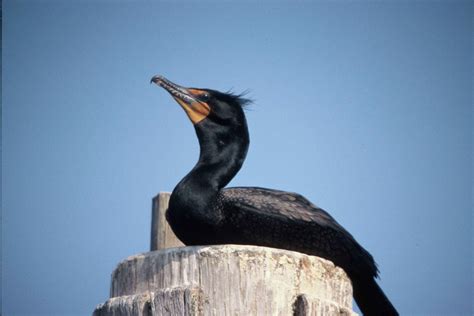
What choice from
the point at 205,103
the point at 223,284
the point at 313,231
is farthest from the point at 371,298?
the point at 205,103

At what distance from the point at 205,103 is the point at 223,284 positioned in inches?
102

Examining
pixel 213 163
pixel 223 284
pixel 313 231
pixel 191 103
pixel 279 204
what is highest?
pixel 191 103

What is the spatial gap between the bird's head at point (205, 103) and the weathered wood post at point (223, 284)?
222 centimetres

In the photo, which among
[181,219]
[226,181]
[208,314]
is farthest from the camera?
[226,181]

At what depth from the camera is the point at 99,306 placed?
4203 mm

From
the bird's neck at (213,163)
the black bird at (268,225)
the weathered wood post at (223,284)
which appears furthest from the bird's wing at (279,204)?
the weathered wood post at (223,284)

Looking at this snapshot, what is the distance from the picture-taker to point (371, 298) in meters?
5.43

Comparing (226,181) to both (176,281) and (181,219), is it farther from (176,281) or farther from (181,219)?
(176,281)

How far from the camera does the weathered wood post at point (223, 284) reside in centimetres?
388

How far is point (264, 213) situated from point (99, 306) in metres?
1.66

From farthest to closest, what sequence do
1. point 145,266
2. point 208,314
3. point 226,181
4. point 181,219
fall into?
point 226,181 < point 181,219 < point 145,266 < point 208,314

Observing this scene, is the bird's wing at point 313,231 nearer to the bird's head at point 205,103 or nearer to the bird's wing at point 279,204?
the bird's wing at point 279,204

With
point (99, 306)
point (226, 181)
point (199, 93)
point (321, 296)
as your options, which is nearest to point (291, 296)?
point (321, 296)

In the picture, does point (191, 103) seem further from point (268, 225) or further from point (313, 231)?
point (313, 231)
